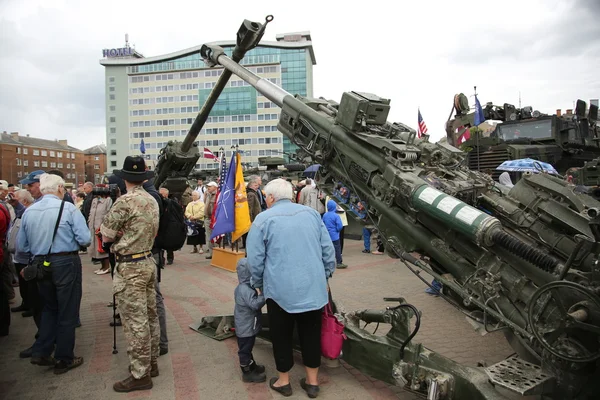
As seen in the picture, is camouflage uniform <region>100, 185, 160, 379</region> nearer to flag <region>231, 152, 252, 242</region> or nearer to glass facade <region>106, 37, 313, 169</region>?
flag <region>231, 152, 252, 242</region>

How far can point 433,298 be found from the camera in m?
7.15

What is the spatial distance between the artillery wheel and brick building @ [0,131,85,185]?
271ft

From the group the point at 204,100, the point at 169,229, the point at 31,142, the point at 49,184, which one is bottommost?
the point at 169,229

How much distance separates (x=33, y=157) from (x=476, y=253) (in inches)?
4052

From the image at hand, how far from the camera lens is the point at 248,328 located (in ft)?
14.1

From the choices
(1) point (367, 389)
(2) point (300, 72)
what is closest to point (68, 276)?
(1) point (367, 389)

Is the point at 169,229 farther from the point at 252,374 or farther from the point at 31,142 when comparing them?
the point at 31,142

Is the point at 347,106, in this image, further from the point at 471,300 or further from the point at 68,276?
the point at 68,276

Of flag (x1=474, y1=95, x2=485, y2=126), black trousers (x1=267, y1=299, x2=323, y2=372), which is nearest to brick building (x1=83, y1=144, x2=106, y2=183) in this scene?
flag (x1=474, y1=95, x2=485, y2=126)

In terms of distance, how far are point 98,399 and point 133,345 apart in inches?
21.5

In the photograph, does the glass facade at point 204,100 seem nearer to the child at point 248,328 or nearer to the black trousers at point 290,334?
the child at point 248,328

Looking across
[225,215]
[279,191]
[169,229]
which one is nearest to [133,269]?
[169,229]

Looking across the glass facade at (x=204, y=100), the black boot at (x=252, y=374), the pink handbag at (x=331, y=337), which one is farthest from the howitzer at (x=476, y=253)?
the glass facade at (x=204, y=100)

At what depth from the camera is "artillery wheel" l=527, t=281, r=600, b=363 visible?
2707 mm
